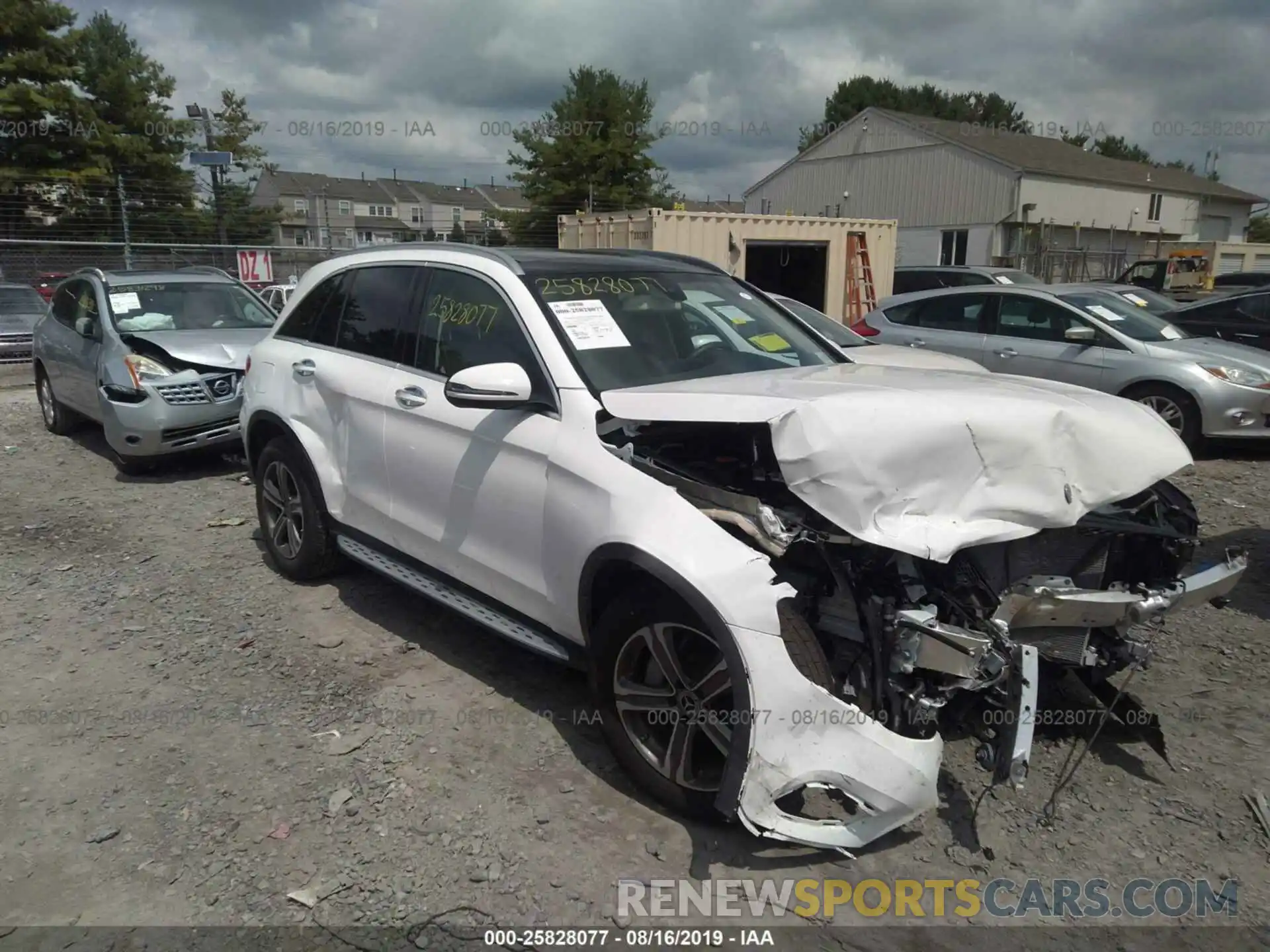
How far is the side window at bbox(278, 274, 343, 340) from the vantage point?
495cm

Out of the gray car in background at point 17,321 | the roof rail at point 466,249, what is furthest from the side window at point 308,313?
the gray car in background at point 17,321

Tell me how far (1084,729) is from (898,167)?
38203 mm

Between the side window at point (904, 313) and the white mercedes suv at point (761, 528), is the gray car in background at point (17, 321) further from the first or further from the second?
the white mercedes suv at point (761, 528)

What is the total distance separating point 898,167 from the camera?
3791cm

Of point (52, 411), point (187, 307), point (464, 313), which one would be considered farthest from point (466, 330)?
point (52, 411)

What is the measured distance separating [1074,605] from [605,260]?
2493 mm

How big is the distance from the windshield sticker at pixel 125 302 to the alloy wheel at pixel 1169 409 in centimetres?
950

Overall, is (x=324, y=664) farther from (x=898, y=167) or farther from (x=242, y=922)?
(x=898, y=167)

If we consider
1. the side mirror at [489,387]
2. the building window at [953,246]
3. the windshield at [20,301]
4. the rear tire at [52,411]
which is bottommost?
the rear tire at [52,411]

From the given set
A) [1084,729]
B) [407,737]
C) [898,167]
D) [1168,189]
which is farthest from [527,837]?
[1168,189]

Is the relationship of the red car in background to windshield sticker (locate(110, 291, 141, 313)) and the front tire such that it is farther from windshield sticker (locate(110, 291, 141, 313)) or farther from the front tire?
the front tire

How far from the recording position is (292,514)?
5.14m

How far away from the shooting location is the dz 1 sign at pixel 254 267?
1806 cm

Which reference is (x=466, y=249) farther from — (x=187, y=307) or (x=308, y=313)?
(x=187, y=307)
